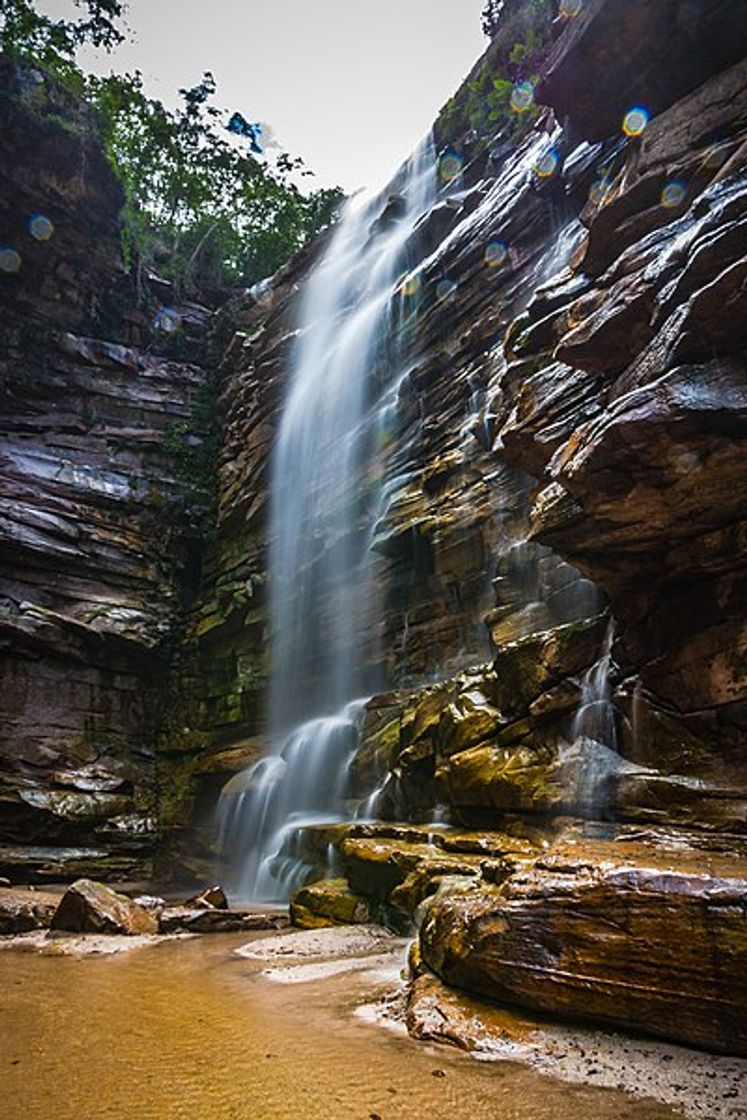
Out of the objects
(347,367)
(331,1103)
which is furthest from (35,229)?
(331,1103)

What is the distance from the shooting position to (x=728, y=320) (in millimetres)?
6652

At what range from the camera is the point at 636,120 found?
1033 cm

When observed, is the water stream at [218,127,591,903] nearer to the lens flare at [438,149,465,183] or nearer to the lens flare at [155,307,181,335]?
the lens flare at [438,149,465,183]

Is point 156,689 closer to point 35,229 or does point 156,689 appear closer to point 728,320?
point 35,229

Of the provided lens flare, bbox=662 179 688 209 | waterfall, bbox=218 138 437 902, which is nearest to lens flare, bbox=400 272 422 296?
waterfall, bbox=218 138 437 902

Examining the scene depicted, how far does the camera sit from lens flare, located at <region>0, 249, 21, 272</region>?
22219 mm

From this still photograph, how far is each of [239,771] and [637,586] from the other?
12200 millimetres

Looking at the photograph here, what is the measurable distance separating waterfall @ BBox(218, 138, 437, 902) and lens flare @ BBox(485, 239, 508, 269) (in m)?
2.92

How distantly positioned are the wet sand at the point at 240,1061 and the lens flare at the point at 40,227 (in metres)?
23.2

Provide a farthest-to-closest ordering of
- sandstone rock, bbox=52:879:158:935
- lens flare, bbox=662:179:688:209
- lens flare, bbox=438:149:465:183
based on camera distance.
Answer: lens flare, bbox=438:149:465:183, lens flare, bbox=662:179:688:209, sandstone rock, bbox=52:879:158:935

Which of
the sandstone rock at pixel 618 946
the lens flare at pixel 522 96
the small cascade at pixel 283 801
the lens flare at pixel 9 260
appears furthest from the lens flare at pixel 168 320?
the sandstone rock at pixel 618 946

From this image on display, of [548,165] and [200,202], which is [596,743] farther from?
[200,202]

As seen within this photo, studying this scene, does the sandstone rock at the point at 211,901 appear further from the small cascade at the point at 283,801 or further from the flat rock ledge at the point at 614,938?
the flat rock ledge at the point at 614,938

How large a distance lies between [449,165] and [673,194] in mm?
15442
